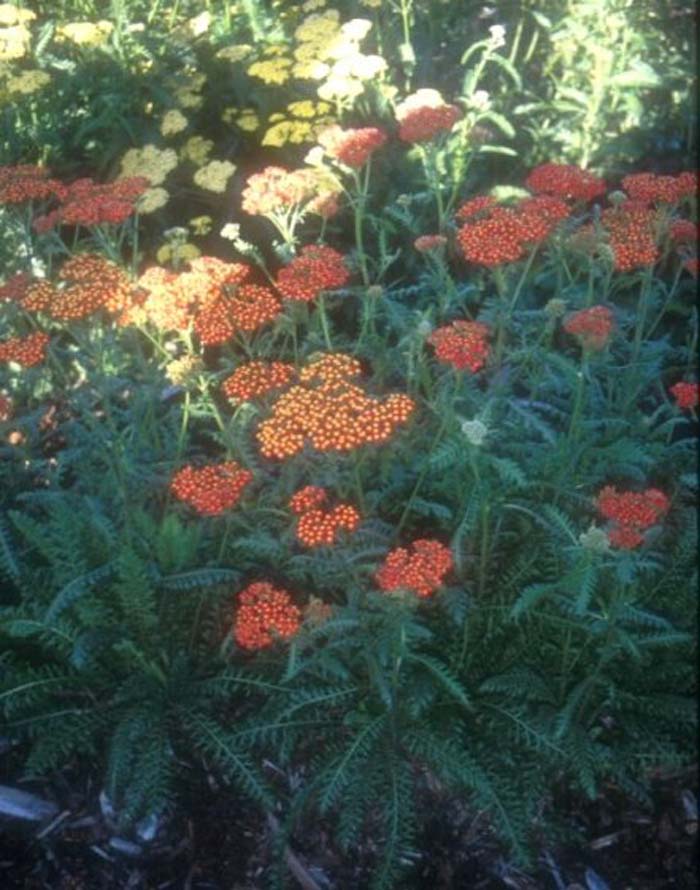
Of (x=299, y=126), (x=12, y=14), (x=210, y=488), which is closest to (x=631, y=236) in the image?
(x=210, y=488)

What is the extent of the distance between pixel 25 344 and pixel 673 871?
2343mm

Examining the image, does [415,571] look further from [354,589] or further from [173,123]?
[173,123]

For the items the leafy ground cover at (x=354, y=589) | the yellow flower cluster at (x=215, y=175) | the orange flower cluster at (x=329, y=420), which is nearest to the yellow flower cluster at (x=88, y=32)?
the yellow flower cluster at (x=215, y=175)

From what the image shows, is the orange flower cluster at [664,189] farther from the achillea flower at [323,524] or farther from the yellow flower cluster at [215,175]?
the yellow flower cluster at [215,175]

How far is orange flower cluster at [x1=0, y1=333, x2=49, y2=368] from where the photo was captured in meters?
2.83

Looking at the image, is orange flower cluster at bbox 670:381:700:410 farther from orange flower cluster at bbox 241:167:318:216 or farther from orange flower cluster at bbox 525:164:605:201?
orange flower cluster at bbox 241:167:318:216

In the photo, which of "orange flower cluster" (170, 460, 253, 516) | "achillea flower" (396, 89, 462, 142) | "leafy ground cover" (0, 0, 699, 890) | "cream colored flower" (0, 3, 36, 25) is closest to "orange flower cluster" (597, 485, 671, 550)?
"leafy ground cover" (0, 0, 699, 890)

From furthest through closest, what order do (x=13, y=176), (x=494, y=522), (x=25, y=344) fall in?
(x=13, y=176)
(x=494, y=522)
(x=25, y=344)

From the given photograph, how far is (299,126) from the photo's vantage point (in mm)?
4168

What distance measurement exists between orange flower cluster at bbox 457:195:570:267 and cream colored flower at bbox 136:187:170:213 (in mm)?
1396

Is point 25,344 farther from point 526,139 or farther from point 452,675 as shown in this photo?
point 526,139

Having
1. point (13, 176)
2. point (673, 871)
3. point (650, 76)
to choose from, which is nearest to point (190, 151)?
point (13, 176)

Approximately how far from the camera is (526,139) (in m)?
4.98

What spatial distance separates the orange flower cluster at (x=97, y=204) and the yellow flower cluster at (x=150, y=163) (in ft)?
1.77
